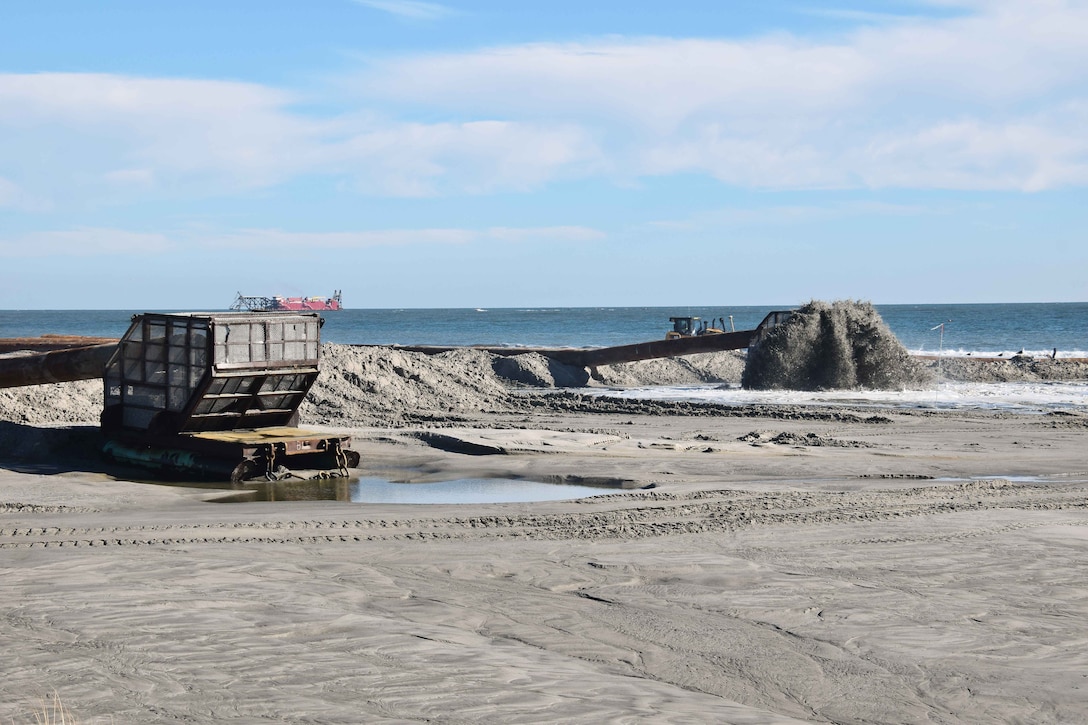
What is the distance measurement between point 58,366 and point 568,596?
12.2m

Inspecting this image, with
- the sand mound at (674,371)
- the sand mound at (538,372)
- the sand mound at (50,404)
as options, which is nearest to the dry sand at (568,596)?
the sand mound at (50,404)

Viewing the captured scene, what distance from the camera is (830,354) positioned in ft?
105

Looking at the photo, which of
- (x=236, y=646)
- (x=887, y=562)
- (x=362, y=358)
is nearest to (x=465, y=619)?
(x=236, y=646)

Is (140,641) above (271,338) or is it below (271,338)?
below

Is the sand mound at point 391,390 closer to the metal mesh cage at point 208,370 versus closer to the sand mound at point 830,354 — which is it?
the metal mesh cage at point 208,370

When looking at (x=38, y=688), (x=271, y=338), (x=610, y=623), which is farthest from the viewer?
(x=271, y=338)

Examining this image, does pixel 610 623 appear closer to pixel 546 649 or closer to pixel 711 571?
pixel 546 649

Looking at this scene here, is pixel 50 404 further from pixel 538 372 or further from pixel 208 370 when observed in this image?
pixel 538 372

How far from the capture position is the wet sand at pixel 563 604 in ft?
20.0

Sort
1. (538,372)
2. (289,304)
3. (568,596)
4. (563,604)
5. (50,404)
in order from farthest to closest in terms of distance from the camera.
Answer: (289,304), (538,372), (50,404), (568,596), (563,604)

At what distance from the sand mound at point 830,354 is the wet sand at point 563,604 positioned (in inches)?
657

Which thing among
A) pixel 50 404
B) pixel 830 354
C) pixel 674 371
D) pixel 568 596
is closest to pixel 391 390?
pixel 50 404

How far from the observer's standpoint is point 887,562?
980cm

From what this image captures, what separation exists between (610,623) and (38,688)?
146 inches
